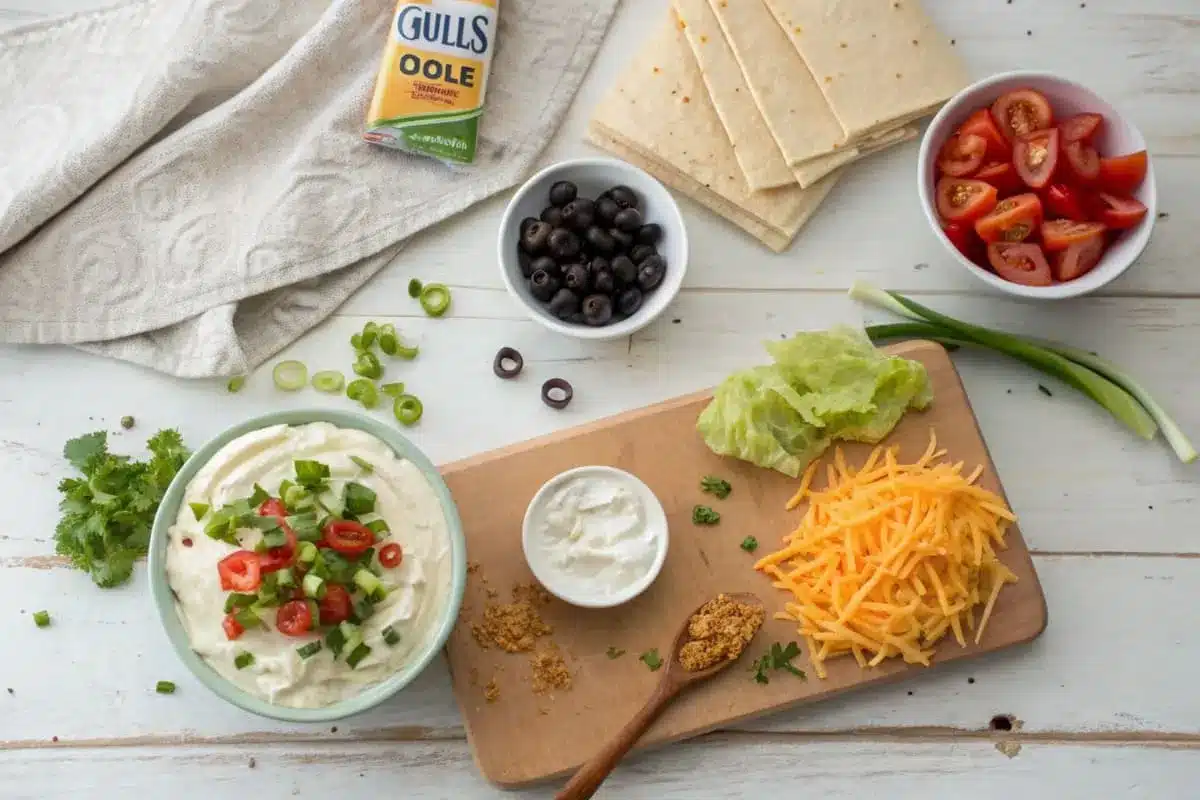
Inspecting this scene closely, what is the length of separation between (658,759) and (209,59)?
2.33m

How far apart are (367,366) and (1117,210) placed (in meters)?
2.09

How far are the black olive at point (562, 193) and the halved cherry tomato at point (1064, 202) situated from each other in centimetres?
128

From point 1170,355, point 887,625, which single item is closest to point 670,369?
point 887,625

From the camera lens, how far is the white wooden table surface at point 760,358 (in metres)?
3.00

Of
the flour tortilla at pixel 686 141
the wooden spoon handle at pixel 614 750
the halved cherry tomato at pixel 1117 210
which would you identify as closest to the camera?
the wooden spoon handle at pixel 614 750

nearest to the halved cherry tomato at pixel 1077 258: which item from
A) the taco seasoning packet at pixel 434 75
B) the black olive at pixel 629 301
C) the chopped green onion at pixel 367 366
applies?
the black olive at pixel 629 301

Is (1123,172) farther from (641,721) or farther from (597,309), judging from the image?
(641,721)

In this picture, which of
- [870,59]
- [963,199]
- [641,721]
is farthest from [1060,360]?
[641,721]

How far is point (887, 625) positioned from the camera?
2.79 meters

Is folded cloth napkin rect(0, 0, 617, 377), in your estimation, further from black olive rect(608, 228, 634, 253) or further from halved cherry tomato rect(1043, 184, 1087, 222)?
halved cherry tomato rect(1043, 184, 1087, 222)

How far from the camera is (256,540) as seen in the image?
2477 mm

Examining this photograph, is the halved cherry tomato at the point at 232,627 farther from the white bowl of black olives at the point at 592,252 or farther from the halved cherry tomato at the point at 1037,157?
the halved cherry tomato at the point at 1037,157

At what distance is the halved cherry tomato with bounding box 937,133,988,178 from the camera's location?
3.04 meters

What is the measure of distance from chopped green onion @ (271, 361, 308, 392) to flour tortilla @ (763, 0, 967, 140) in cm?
165
